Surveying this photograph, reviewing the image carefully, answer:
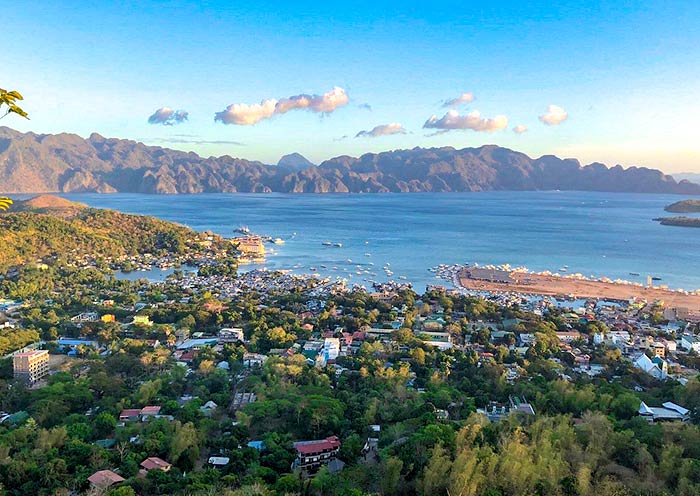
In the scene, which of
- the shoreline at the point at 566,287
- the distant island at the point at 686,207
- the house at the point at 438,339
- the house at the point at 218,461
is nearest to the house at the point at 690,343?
the shoreline at the point at 566,287

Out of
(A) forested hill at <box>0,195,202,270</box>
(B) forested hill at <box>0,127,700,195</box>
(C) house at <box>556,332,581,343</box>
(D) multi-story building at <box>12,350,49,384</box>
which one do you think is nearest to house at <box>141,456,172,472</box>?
(D) multi-story building at <box>12,350,49,384</box>

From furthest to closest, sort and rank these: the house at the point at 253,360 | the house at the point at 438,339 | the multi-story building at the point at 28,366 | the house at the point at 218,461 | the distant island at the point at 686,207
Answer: the distant island at the point at 686,207 → the house at the point at 438,339 → the house at the point at 253,360 → the multi-story building at the point at 28,366 → the house at the point at 218,461

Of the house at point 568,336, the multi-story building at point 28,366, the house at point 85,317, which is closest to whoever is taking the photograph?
the multi-story building at point 28,366

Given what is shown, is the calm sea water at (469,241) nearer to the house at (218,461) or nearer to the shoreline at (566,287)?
the shoreline at (566,287)

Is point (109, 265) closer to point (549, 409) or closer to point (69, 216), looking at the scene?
point (69, 216)

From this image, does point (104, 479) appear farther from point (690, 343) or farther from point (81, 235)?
point (81, 235)

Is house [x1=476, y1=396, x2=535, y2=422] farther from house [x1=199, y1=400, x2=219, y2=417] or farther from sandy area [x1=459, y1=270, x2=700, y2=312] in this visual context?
sandy area [x1=459, y1=270, x2=700, y2=312]

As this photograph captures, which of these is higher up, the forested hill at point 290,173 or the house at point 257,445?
the forested hill at point 290,173
